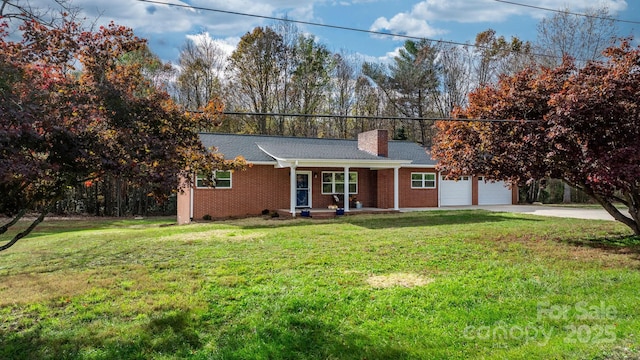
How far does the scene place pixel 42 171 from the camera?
420cm

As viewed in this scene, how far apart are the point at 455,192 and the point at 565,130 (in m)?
15.7

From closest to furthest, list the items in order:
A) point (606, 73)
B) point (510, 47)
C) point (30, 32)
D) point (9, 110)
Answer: point (9, 110) < point (30, 32) < point (606, 73) < point (510, 47)

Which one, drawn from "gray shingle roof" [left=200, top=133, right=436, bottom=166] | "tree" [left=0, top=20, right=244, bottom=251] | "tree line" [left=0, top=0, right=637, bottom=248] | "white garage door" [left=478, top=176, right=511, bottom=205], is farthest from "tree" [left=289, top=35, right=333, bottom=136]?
"tree" [left=0, top=20, right=244, bottom=251]

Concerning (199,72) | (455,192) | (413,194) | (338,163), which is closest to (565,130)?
(338,163)

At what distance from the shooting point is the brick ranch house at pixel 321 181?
1780 centimetres

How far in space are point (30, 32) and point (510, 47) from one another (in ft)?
116

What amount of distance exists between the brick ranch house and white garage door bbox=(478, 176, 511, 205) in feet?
0.20

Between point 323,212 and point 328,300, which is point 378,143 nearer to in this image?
point 323,212

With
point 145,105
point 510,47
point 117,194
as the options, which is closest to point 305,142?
point 117,194

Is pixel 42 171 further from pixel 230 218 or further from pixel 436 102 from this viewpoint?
pixel 436 102

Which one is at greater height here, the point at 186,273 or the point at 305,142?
the point at 305,142

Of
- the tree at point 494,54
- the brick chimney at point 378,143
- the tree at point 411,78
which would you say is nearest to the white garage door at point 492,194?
the brick chimney at point 378,143

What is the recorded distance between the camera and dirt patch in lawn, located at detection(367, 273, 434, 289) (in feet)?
21.4

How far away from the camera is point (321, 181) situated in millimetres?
20062
